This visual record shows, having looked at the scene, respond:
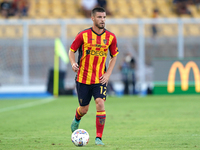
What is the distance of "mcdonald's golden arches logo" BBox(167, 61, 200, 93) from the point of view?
16.8 meters

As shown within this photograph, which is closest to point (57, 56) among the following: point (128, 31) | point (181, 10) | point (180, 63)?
point (128, 31)

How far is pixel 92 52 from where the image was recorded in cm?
609

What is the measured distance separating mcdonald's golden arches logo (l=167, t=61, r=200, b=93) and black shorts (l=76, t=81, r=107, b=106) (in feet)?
36.4

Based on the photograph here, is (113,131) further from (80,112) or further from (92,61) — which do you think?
(92,61)

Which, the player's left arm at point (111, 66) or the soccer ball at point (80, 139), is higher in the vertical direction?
the player's left arm at point (111, 66)

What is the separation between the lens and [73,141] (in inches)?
221

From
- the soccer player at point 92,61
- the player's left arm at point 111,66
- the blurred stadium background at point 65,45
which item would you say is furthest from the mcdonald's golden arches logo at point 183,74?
the soccer player at point 92,61

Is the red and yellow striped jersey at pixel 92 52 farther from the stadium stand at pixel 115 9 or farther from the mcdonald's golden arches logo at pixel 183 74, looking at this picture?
the stadium stand at pixel 115 9

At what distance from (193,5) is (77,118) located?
18188 millimetres

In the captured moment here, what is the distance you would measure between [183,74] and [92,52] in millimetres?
11337

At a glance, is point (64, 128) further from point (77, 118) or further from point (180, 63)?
point (180, 63)

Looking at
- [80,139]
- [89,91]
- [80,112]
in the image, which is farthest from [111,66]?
[80,139]

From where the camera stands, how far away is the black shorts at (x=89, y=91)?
6.03 metres

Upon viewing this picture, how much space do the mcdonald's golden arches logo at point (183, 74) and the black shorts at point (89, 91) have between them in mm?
11093
